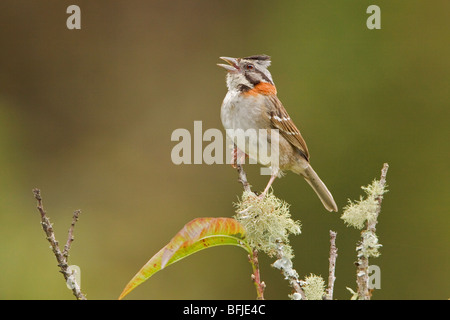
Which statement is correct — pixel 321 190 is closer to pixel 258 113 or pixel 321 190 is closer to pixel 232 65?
pixel 258 113

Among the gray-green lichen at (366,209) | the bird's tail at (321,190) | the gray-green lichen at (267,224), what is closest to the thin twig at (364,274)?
the gray-green lichen at (366,209)

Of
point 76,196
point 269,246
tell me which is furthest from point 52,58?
point 269,246

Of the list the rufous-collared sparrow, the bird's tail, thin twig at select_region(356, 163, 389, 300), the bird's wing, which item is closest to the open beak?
the rufous-collared sparrow

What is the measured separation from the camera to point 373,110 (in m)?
5.49

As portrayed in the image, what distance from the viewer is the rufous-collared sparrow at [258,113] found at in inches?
144

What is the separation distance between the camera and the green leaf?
1786 millimetres

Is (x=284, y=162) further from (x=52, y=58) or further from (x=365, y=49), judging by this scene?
(x=52, y=58)

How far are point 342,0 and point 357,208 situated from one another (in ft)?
13.8

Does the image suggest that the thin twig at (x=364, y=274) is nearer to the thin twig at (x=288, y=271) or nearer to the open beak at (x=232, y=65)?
the thin twig at (x=288, y=271)

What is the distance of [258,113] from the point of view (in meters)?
3.70

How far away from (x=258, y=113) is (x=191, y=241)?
1.95 m

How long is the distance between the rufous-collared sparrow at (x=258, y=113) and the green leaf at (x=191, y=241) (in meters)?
1.62

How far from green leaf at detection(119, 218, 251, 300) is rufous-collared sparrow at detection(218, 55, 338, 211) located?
1.62m

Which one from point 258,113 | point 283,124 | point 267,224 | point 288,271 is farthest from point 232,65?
point 288,271
